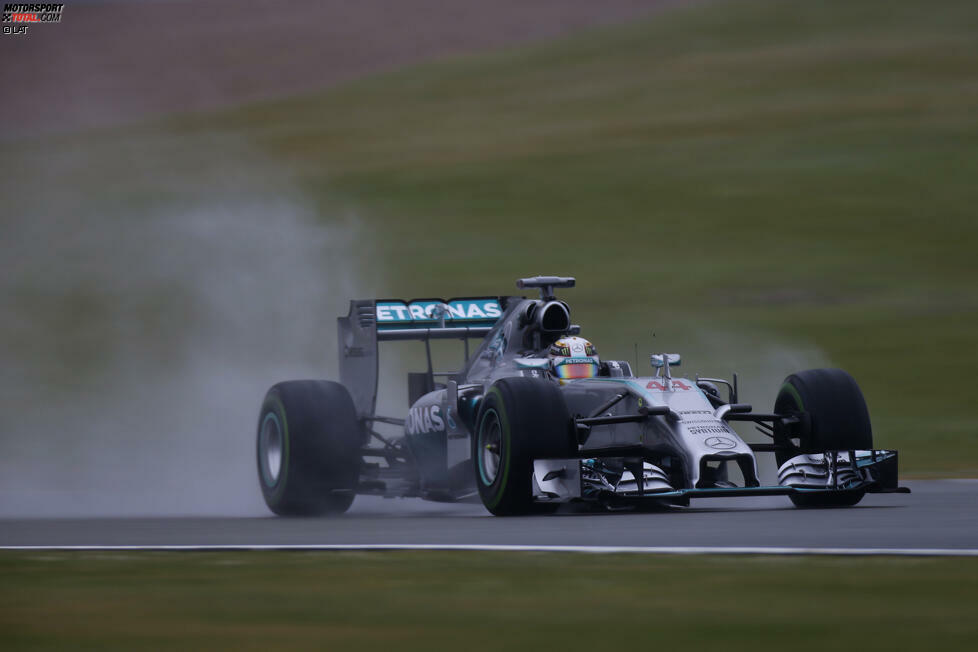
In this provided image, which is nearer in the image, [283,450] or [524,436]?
[524,436]

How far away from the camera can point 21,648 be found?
22.1 ft

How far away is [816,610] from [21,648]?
3.40 metres

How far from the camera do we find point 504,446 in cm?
1245

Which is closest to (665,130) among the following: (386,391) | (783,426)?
(386,391)

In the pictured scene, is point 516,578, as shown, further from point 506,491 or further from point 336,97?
point 336,97

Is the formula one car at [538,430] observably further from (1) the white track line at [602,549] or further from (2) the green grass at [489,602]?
(2) the green grass at [489,602]

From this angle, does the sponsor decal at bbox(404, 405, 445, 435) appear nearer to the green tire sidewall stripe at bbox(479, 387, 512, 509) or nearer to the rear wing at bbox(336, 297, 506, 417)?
the rear wing at bbox(336, 297, 506, 417)

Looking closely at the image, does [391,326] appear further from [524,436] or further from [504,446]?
[524,436]

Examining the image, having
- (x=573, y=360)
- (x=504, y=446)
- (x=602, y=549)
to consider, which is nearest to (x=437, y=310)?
(x=573, y=360)

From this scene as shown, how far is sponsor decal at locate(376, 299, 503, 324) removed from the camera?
52.4ft

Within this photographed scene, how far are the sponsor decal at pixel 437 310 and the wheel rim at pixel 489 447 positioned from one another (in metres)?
3.07

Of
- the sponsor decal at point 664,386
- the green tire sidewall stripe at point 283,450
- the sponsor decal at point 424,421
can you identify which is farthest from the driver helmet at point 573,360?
the green tire sidewall stripe at point 283,450

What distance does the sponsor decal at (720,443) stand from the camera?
12.5 metres

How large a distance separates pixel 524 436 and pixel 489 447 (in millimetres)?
837
